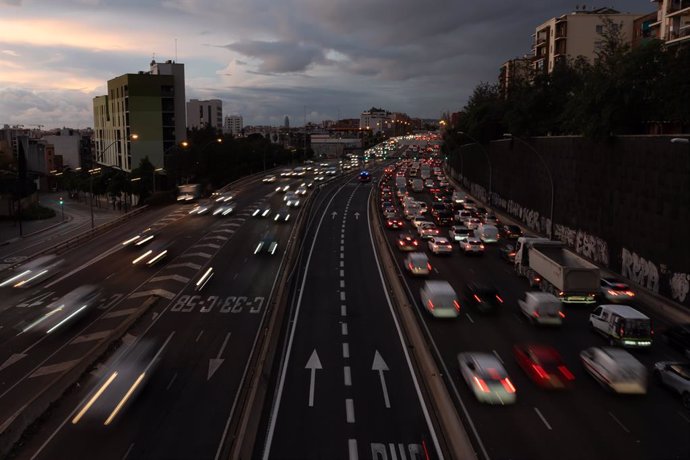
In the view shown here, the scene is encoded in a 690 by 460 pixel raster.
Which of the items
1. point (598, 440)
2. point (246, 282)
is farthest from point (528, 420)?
point (246, 282)

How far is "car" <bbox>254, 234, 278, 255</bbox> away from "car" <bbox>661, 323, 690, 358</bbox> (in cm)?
3027

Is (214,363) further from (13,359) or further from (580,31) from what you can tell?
(580,31)

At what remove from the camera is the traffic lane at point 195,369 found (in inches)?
678

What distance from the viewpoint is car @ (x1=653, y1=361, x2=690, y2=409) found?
1956cm

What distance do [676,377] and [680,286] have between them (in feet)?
40.7

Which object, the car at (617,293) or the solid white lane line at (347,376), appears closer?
the solid white lane line at (347,376)

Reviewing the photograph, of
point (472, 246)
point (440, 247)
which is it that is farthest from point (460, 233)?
point (440, 247)

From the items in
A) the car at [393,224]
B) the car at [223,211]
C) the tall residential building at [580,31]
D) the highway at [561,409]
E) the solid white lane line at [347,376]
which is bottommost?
the solid white lane line at [347,376]

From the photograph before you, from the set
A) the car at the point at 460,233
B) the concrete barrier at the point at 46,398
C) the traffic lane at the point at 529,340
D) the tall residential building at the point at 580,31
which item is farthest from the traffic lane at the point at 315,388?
the tall residential building at the point at 580,31

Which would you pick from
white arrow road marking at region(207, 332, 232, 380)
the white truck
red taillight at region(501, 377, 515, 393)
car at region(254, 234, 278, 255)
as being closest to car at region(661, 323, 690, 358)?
the white truck

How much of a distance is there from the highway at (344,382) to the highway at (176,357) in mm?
2060

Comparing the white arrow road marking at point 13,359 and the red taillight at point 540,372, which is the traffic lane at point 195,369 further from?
the red taillight at point 540,372

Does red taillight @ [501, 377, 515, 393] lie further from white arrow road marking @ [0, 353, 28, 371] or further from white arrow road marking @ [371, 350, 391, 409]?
white arrow road marking @ [0, 353, 28, 371]

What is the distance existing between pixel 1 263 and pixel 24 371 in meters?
26.5
